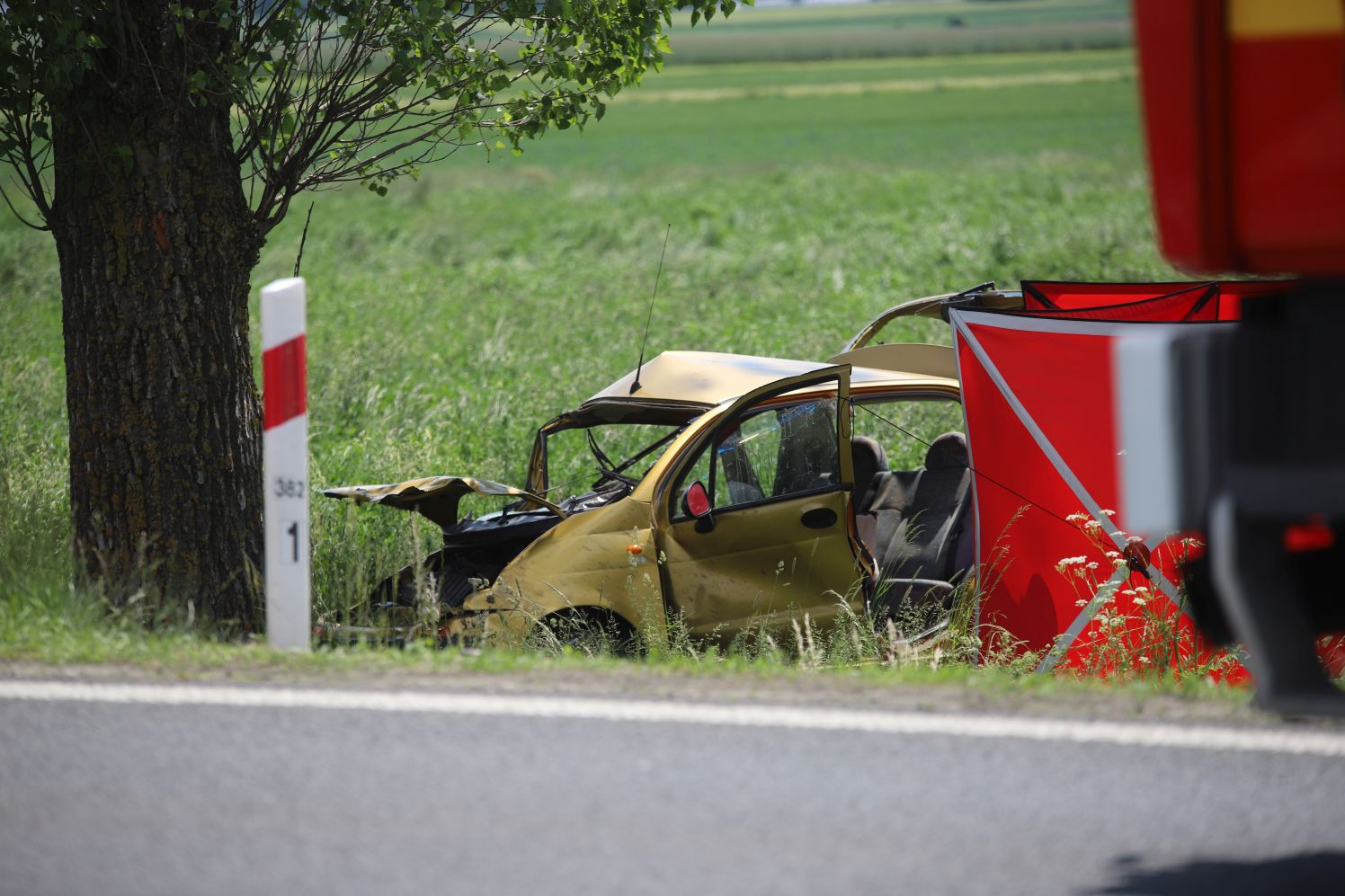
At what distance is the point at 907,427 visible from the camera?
10.9 m

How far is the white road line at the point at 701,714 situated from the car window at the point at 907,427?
5435 mm

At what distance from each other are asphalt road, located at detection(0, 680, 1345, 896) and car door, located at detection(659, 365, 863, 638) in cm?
279

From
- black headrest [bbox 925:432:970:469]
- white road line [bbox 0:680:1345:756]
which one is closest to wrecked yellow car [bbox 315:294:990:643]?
black headrest [bbox 925:432:970:469]

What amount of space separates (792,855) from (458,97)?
517 cm

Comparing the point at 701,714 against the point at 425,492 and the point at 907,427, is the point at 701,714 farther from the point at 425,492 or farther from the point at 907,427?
the point at 907,427

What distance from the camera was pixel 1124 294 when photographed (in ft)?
27.7

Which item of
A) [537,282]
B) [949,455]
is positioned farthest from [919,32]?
[949,455]

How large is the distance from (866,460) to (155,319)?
413cm

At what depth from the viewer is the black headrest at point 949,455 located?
7.93m

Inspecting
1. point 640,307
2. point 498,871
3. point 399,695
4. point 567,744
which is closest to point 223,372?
point 399,695

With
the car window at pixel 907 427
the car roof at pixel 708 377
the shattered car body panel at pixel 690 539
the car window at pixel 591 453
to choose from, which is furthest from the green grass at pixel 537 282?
the car window at pixel 907 427

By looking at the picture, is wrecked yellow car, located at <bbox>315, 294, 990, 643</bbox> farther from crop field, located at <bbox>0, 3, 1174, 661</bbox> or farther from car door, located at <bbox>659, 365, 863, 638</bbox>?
crop field, located at <bbox>0, 3, 1174, 661</bbox>

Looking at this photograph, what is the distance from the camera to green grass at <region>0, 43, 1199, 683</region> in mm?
8195

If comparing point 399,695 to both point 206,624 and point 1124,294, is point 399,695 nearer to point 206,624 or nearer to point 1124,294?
point 206,624
